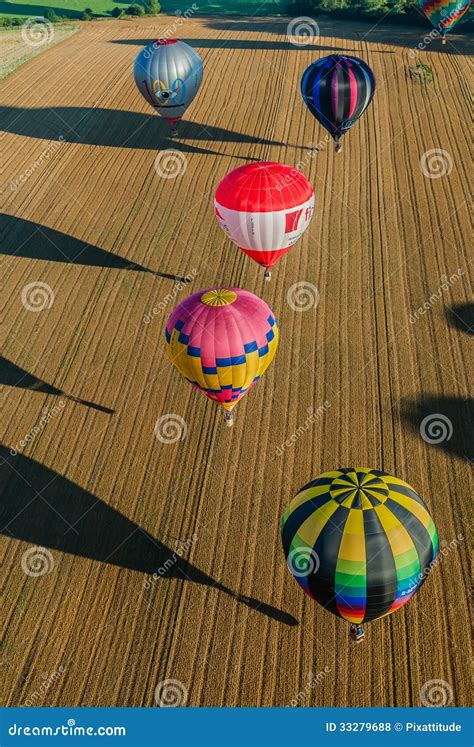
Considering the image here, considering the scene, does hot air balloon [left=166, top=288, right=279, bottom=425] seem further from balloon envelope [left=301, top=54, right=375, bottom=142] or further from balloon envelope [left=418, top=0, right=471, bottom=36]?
balloon envelope [left=418, top=0, right=471, bottom=36]

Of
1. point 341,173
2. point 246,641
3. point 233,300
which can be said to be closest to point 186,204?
point 341,173

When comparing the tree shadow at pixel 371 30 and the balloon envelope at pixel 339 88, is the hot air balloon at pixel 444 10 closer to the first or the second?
the tree shadow at pixel 371 30

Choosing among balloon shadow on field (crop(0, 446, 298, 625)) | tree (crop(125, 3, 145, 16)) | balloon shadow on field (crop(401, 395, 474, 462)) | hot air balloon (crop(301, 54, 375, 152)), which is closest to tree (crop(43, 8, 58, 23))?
tree (crop(125, 3, 145, 16))

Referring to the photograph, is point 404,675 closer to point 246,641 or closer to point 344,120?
point 246,641

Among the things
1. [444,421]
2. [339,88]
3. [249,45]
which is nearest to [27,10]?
[249,45]

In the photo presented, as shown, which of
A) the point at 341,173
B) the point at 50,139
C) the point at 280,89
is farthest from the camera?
the point at 280,89

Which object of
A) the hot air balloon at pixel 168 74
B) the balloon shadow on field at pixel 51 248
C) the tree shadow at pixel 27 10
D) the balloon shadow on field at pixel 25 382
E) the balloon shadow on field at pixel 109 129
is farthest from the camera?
the tree shadow at pixel 27 10

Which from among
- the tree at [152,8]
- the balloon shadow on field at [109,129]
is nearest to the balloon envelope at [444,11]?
the balloon shadow on field at [109,129]
